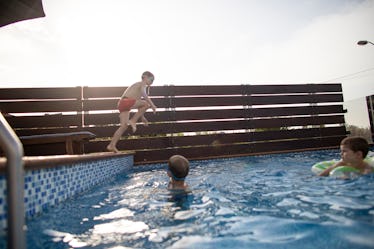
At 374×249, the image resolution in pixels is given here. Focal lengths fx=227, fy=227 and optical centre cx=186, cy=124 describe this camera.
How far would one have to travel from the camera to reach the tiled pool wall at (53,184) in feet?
6.44

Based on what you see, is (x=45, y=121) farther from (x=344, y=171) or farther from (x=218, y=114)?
(x=344, y=171)

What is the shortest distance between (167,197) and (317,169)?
8.69ft

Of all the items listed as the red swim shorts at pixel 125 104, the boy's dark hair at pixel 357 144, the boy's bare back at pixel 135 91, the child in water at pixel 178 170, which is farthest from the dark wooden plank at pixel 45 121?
the boy's dark hair at pixel 357 144

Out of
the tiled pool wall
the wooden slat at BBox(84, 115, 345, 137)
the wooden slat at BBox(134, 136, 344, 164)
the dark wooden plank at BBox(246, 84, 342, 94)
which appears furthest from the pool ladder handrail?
the dark wooden plank at BBox(246, 84, 342, 94)

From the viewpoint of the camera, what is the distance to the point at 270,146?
10.5 metres

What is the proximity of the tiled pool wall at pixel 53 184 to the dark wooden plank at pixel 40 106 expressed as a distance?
5.70m

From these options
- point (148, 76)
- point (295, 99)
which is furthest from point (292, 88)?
point (148, 76)

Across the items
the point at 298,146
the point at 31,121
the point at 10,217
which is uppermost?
the point at 31,121

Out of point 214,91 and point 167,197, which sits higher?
point 214,91

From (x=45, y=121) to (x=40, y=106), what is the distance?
0.66m

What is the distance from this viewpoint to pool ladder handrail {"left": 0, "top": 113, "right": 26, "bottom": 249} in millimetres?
727

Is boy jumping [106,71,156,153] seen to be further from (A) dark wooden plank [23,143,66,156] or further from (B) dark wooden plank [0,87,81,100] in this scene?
(B) dark wooden plank [0,87,81,100]

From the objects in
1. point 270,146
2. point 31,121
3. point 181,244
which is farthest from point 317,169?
point 31,121

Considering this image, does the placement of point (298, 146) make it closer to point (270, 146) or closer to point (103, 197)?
point (270, 146)
